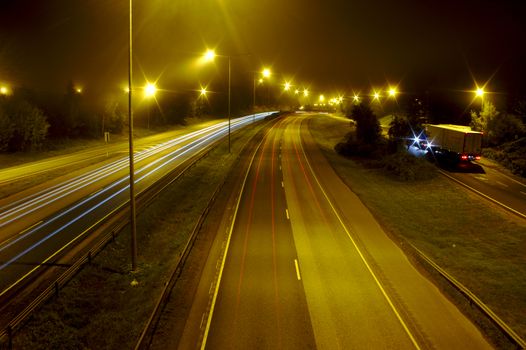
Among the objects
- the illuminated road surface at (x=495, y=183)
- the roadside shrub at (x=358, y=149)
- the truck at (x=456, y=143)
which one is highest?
the truck at (x=456, y=143)

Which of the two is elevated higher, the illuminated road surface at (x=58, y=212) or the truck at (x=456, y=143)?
the truck at (x=456, y=143)

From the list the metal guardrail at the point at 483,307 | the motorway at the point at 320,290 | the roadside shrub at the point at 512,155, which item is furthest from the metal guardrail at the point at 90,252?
the roadside shrub at the point at 512,155

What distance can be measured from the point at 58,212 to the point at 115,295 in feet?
40.0

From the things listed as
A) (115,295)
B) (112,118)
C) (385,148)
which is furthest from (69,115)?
(115,295)

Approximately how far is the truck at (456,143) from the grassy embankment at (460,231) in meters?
5.25

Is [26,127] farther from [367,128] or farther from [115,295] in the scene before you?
[367,128]

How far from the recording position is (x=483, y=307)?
1489 cm

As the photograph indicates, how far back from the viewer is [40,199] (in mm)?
28609

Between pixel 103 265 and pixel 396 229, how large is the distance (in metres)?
17.2

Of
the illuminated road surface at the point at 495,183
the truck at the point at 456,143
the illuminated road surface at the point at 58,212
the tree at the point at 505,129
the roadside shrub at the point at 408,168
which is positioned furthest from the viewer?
A: the tree at the point at 505,129

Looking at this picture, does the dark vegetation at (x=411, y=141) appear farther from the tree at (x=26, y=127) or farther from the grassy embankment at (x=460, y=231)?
the tree at (x=26, y=127)

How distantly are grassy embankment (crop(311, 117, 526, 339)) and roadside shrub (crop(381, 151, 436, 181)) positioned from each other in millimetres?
1018

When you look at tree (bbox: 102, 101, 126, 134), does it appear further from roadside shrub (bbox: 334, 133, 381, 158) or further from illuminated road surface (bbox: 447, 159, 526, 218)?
illuminated road surface (bbox: 447, 159, 526, 218)

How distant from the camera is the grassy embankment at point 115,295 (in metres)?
13.1
